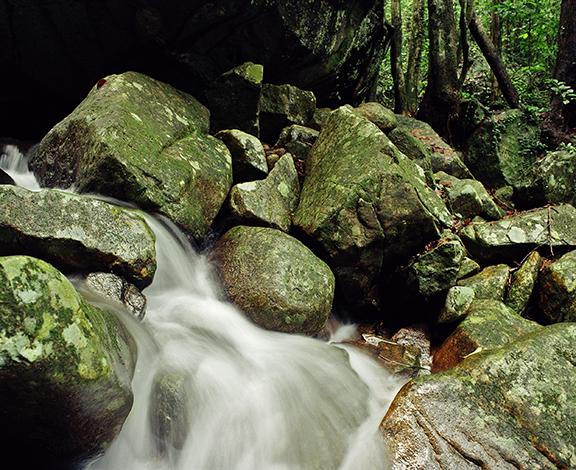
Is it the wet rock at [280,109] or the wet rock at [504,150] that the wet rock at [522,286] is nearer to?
the wet rock at [504,150]

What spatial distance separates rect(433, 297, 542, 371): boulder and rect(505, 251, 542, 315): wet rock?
1.95 ft

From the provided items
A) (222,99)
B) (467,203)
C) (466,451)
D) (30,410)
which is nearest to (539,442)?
(466,451)

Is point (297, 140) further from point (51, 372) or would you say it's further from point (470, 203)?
point (51, 372)

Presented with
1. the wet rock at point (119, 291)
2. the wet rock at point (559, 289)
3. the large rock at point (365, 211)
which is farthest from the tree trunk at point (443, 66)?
the wet rock at point (119, 291)

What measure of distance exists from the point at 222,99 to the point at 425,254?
389cm

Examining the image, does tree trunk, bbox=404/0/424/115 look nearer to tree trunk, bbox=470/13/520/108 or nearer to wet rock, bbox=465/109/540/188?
tree trunk, bbox=470/13/520/108

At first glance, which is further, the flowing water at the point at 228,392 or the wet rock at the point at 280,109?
the wet rock at the point at 280,109

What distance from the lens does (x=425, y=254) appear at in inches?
244

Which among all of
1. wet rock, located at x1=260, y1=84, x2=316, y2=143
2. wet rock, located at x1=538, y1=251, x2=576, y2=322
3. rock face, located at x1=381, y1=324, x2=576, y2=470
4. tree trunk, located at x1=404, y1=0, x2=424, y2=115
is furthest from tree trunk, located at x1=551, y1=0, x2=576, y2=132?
rock face, located at x1=381, y1=324, x2=576, y2=470

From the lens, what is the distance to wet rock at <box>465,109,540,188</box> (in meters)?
9.42

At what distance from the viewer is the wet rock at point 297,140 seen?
752 cm

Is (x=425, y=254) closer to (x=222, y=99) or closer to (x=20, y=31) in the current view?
(x=222, y=99)

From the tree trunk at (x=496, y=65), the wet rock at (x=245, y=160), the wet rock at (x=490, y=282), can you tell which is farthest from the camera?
the tree trunk at (x=496, y=65)

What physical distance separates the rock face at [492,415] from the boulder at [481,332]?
1020mm
